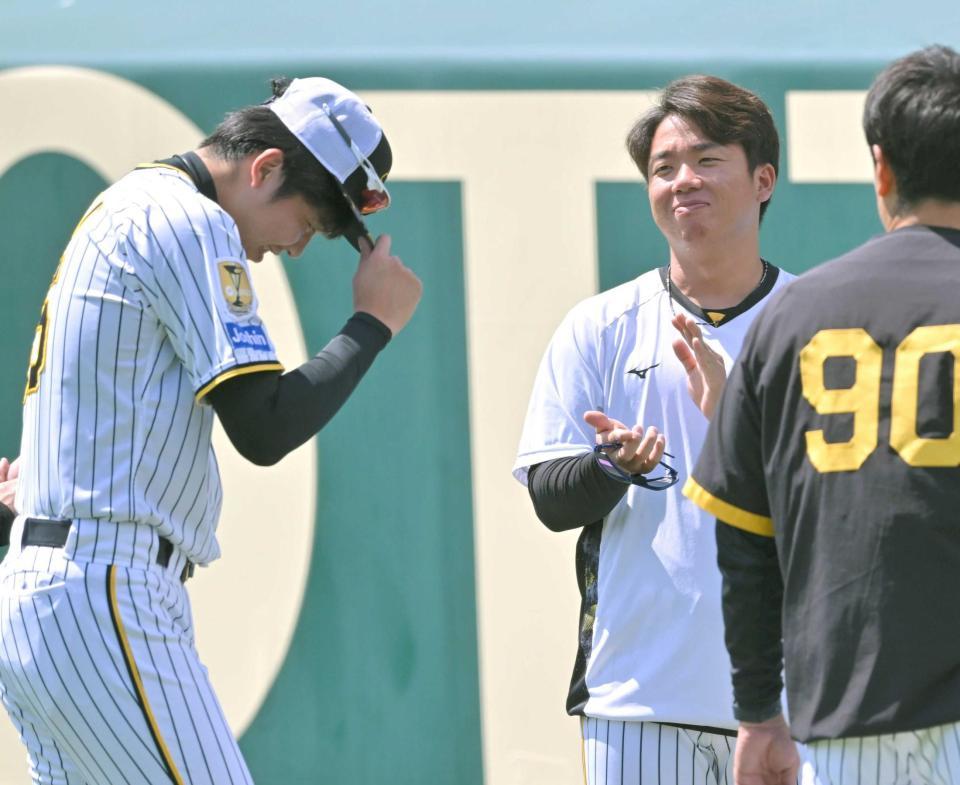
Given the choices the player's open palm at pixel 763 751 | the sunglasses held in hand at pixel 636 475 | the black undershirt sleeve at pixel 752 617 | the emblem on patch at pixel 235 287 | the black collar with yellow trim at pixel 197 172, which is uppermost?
the black collar with yellow trim at pixel 197 172

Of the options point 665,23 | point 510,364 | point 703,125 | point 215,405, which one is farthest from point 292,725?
point 665,23

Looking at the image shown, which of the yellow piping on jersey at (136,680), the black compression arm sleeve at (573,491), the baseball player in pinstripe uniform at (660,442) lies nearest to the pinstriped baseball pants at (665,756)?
the baseball player in pinstripe uniform at (660,442)

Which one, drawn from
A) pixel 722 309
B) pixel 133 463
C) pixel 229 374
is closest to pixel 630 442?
pixel 722 309

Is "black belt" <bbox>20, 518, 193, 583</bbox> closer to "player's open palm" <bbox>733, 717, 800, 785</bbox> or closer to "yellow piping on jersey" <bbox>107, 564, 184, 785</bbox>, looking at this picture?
"yellow piping on jersey" <bbox>107, 564, 184, 785</bbox>

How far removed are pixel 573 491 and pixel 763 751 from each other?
2.01 feet

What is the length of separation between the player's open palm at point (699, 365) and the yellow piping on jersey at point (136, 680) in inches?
37.2

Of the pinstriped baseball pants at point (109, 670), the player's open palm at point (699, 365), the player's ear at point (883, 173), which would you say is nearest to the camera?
the player's ear at point (883, 173)

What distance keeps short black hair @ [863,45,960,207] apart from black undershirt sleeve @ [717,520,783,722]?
1.54 ft

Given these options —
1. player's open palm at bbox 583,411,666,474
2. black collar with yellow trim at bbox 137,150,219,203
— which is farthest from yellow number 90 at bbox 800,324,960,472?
black collar with yellow trim at bbox 137,150,219,203

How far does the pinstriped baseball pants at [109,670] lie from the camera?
1956 millimetres

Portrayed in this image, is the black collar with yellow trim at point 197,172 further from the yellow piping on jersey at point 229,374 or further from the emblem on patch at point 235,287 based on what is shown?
the yellow piping on jersey at point 229,374

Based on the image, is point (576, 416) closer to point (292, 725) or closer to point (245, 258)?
point (245, 258)

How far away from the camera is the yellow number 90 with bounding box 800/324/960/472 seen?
1597 mm

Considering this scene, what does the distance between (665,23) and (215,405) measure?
1.90 meters
